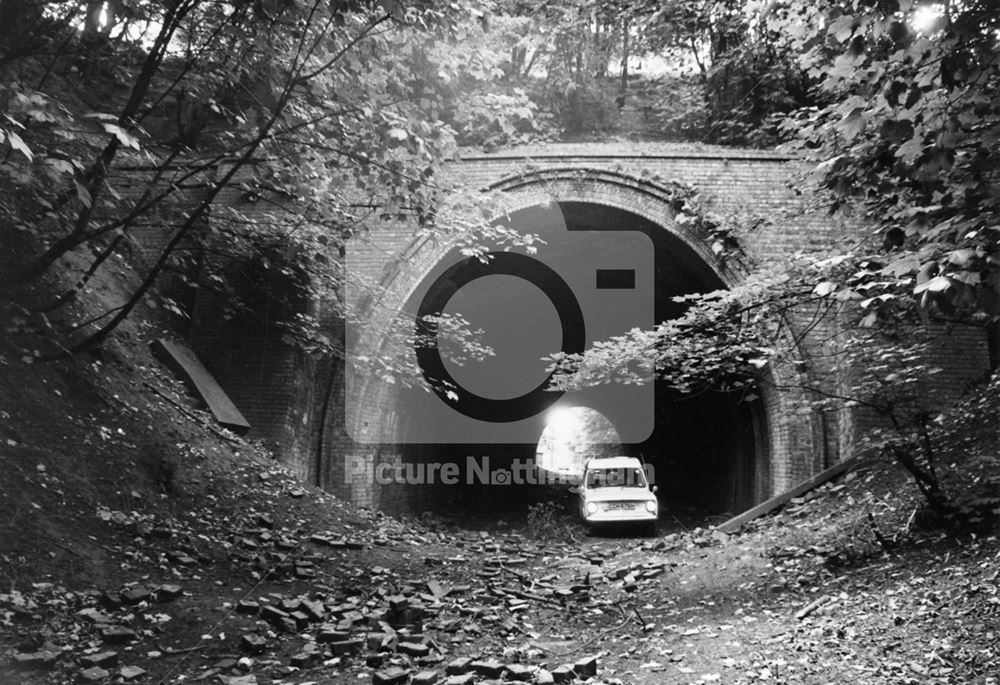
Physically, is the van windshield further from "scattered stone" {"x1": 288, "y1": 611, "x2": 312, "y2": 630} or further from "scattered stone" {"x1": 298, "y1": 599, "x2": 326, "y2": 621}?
"scattered stone" {"x1": 288, "y1": 611, "x2": 312, "y2": 630}

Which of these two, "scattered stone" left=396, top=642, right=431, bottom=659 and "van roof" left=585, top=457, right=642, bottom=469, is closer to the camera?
"scattered stone" left=396, top=642, right=431, bottom=659

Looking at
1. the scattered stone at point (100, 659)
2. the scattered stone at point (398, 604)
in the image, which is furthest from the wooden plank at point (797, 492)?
the scattered stone at point (100, 659)

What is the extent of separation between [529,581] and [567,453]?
761 inches

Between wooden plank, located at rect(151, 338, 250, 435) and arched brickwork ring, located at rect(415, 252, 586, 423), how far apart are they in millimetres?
3090

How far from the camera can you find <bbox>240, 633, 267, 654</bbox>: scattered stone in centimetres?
469

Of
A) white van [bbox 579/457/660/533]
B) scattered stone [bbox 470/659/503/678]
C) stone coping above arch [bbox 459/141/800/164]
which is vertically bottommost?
white van [bbox 579/457/660/533]

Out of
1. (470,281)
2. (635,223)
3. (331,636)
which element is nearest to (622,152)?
(635,223)

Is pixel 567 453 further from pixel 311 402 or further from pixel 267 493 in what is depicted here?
pixel 267 493

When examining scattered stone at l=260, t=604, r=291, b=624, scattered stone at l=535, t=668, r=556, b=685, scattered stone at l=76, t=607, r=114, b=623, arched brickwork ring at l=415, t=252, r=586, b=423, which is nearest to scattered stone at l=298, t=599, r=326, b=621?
scattered stone at l=260, t=604, r=291, b=624

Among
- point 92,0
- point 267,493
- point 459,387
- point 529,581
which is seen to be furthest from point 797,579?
point 459,387

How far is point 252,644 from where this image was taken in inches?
185

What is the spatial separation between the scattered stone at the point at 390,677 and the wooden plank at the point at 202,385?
23.8ft

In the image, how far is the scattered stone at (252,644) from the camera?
15.4 feet

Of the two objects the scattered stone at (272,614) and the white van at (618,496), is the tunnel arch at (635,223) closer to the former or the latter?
the white van at (618,496)
